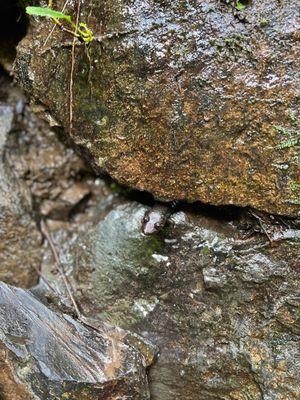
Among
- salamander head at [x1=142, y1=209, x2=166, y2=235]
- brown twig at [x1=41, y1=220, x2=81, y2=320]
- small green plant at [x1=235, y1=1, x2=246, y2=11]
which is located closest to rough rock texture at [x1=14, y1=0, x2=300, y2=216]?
small green plant at [x1=235, y1=1, x2=246, y2=11]

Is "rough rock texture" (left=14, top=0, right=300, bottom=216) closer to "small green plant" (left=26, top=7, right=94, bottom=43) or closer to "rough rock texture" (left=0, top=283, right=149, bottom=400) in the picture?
"small green plant" (left=26, top=7, right=94, bottom=43)

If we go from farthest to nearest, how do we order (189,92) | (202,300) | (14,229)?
(14,229) → (202,300) → (189,92)

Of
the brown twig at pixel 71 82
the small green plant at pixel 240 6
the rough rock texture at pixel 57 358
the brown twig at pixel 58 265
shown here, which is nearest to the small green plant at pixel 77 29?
the brown twig at pixel 71 82

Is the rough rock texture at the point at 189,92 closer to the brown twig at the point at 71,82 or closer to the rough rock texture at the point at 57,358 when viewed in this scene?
the brown twig at the point at 71,82

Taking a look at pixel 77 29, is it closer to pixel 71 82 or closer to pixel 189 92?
pixel 71 82

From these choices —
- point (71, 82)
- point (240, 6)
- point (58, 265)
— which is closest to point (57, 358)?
point (58, 265)

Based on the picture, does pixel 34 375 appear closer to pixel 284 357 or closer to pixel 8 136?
pixel 284 357
